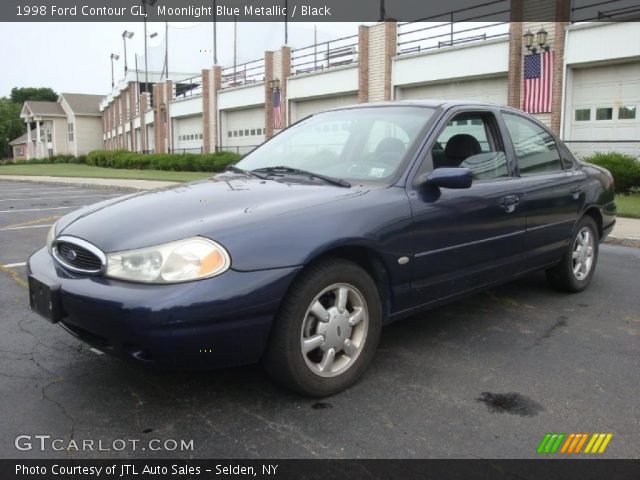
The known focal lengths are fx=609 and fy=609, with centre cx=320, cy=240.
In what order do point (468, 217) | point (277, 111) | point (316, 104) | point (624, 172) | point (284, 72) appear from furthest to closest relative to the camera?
point (277, 111) < point (284, 72) < point (316, 104) < point (624, 172) < point (468, 217)

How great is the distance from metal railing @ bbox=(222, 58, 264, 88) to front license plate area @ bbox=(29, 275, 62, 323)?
1227 inches

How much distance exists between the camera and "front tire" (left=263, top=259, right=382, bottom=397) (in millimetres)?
2953

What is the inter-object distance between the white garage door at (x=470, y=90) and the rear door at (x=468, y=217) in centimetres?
1693

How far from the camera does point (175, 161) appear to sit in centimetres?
3192

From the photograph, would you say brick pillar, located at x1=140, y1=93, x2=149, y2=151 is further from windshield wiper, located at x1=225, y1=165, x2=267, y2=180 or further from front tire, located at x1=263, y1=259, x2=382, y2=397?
front tire, located at x1=263, y1=259, x2=382, y2=397

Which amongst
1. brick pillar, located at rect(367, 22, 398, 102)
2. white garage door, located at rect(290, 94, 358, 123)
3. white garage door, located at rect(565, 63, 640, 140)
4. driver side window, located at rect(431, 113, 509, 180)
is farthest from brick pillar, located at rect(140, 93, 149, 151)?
driver side window, located at rect(431, 113, 509, 180)

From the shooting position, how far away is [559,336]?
166 inches

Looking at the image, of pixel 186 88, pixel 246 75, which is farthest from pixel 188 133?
pixel 186 88

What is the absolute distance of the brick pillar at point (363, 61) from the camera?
2567cm

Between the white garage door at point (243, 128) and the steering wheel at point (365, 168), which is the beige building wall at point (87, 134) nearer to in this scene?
the white garage door at point (243, 128)

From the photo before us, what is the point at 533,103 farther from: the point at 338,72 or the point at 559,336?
the point at 559,336

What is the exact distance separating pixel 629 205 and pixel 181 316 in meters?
11.4

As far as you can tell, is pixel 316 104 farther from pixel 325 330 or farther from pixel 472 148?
pixel 325 330

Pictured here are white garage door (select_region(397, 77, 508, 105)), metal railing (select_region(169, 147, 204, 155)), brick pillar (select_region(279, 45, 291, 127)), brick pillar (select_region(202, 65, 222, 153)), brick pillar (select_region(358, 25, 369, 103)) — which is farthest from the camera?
metal railing (select_region(169, 147, 204, 155))
